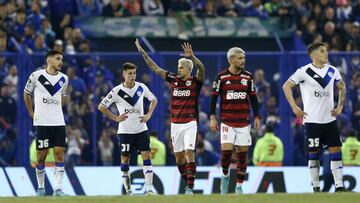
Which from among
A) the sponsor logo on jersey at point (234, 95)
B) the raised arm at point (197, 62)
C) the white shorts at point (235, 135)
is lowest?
the white shorts at point (235, 135)

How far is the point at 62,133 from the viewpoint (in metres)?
21.4

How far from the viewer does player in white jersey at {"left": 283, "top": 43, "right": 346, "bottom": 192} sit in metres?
20.6

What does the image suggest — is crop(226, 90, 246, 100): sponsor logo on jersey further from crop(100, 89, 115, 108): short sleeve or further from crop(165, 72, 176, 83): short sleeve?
crop(100, 89, 115, 108): short sleeve

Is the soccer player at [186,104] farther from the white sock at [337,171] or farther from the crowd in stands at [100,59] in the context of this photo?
the crowd in stands at [100,59]

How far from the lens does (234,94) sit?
20906mm

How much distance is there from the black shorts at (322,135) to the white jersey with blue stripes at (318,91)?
0.26 ft

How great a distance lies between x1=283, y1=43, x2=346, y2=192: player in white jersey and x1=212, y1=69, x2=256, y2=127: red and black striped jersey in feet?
2.21

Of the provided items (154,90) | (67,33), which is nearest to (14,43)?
(67,33)

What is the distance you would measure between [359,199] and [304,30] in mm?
15209

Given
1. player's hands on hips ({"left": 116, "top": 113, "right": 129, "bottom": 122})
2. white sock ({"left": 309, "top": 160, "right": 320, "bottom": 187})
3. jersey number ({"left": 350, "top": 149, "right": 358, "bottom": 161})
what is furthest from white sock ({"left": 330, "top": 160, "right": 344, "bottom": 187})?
jersey number ({"left": 350, "top": 149, "right": 358, "bottom": 161})

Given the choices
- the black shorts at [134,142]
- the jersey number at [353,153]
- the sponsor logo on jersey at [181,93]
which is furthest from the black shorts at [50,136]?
the jersey number at [353,153]

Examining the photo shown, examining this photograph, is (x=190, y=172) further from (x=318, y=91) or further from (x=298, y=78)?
(x=318, y=91)

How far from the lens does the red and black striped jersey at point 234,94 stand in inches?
822

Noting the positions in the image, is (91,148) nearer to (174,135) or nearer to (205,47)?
(205,47)
